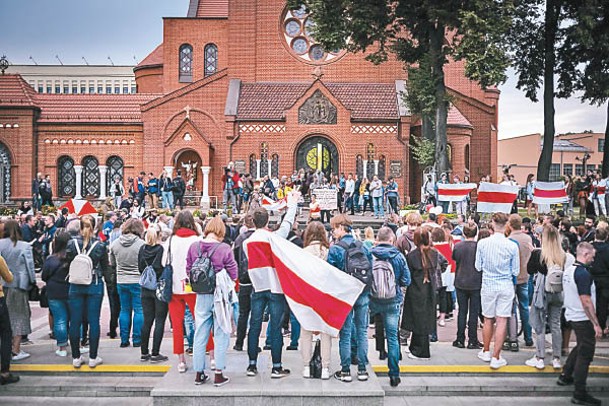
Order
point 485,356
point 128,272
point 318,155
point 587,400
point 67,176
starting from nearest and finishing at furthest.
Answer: point 587,400 < point 485,356 < point 128,272 < point 318,155 < point 67,176

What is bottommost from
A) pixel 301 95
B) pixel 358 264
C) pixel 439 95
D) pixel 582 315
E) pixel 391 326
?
pixel 391 326

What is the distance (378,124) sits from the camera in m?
32.8

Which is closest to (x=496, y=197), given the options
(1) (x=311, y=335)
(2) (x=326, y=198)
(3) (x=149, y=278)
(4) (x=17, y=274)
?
(2) (x=326, y=198)

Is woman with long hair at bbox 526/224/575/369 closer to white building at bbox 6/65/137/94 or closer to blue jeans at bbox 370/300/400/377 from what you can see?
blue jeans at bbox 370/300/400/377

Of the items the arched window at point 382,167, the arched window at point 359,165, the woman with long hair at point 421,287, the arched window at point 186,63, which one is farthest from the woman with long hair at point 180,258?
the arched window at point 186,63

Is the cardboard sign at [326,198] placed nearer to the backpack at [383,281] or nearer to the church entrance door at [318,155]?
the church entrance door at [318,155]

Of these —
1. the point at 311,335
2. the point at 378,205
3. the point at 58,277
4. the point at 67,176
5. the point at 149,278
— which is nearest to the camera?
the point at 311,335

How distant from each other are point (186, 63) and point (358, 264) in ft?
108

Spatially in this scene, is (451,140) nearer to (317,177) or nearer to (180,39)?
(317,177)

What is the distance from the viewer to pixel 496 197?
17.9 meters

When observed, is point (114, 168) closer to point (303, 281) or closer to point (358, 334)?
point (303, 281)

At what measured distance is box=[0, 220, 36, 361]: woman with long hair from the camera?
31.3 feet

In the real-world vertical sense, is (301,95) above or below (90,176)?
above

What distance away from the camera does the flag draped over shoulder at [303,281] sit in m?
8.34
